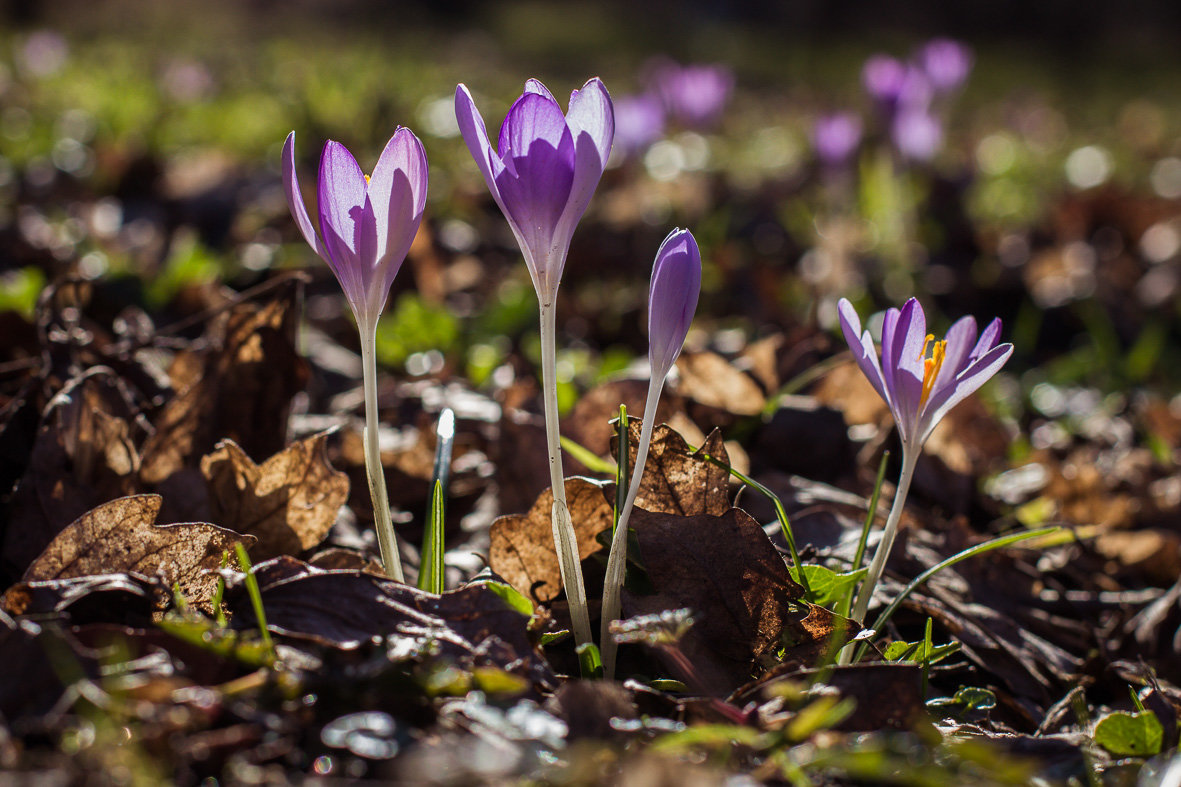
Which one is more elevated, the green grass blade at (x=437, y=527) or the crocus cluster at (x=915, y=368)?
the crocus cluster at (x=915, y=368)

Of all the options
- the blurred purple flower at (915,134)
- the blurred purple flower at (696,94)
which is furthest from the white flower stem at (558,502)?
the blurred purple flower at (696,94)

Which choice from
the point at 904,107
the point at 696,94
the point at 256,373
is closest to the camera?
the point at 256,373

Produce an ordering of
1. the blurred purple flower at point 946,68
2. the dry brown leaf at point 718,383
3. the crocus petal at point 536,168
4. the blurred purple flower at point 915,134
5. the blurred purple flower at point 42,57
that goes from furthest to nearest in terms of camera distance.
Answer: the blurred purple flower at point 42,57, the blurred purple flower at point 946,68, the blurred purple flower at point 915,134, the dry brown leaf at point 718,383, the crocus petal at point 536,168

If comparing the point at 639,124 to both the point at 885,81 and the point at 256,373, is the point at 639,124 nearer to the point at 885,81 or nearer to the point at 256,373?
the point at 885,81

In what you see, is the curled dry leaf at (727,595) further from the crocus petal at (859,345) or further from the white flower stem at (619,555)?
the crocus petal at (859,345)

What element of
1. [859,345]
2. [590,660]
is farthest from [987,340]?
→ [590,660]
